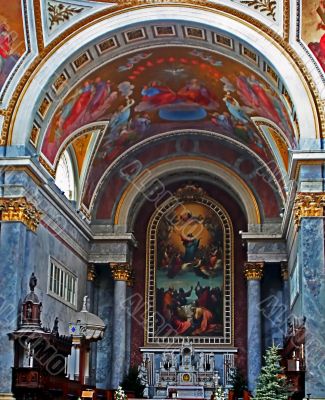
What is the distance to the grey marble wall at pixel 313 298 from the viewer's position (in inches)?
755

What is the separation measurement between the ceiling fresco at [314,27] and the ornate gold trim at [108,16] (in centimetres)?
51

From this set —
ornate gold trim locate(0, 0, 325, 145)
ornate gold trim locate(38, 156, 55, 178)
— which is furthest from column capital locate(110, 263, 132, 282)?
ornate gold trim locate(0, 0, 325, 145)

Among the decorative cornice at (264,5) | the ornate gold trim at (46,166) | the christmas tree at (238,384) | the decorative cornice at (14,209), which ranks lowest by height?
the christmas tree at (238,384)

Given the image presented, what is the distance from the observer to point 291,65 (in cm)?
2147

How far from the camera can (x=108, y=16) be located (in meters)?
22.4

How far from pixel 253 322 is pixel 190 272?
363 cm

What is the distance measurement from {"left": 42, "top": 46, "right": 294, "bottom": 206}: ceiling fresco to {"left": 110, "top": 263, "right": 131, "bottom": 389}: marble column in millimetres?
3301

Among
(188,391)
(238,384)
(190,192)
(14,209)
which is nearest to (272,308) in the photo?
(238,384)

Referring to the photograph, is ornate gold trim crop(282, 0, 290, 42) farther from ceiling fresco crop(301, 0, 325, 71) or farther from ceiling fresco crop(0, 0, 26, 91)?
ceiling fresco crop(0, 0, 26, 91)

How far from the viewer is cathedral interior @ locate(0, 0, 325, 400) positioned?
828 inches

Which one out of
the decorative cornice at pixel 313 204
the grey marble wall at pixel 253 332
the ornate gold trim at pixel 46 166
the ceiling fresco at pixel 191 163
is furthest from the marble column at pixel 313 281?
the ceiling fresco at pixel 191 163

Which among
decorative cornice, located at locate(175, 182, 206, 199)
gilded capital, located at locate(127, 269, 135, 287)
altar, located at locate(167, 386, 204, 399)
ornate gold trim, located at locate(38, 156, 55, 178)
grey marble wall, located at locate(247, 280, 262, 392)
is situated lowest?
altar, located at locate(167, 386, 204, 399)

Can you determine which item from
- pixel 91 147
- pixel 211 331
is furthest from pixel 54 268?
pixel 211 331

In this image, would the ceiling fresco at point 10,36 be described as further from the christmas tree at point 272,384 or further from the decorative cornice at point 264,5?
the christmas tree at point 272,384
